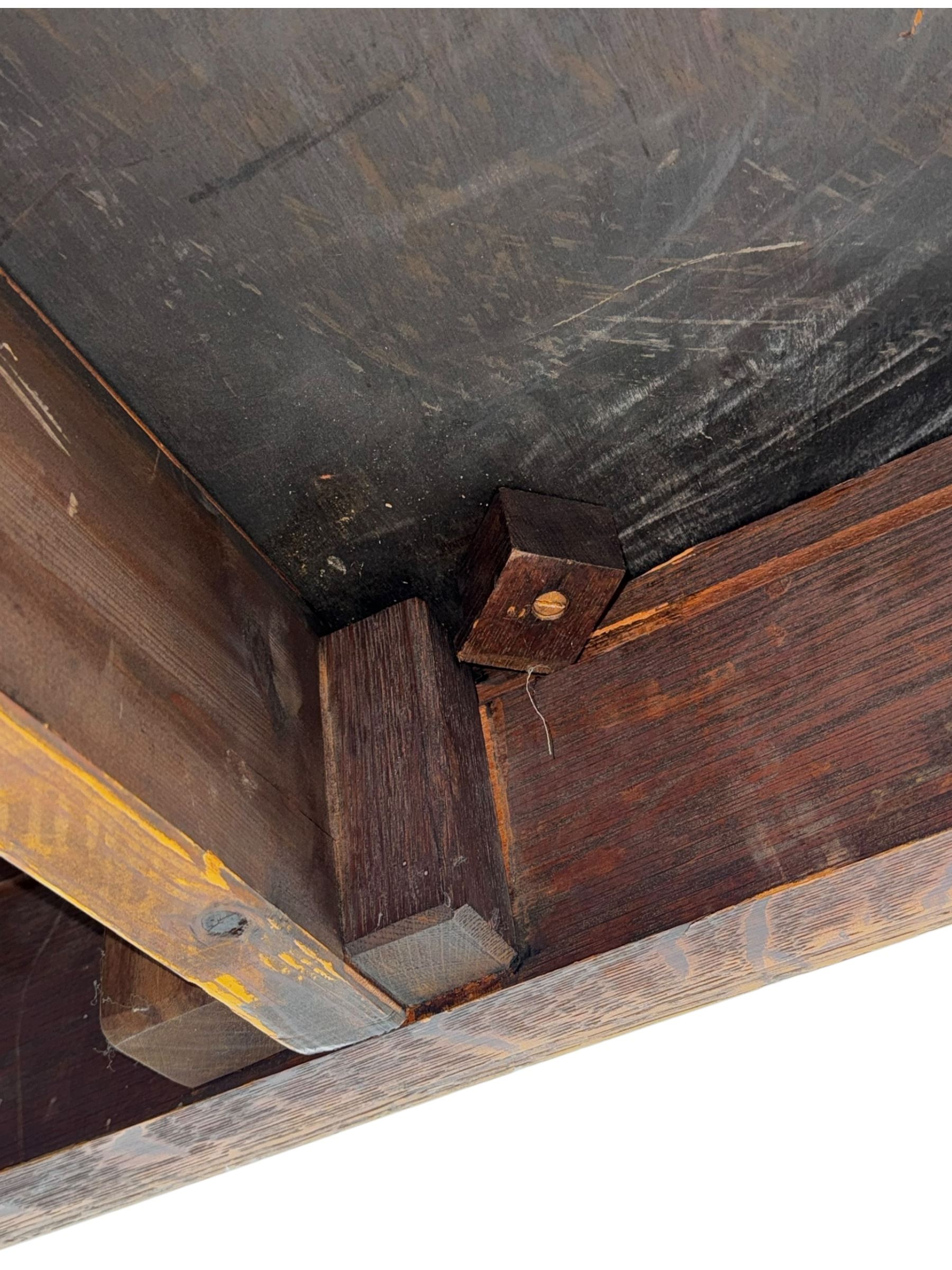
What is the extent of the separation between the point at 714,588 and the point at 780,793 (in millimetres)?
302

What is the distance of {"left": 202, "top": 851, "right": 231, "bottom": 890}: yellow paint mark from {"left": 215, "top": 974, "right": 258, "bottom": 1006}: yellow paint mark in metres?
0.13

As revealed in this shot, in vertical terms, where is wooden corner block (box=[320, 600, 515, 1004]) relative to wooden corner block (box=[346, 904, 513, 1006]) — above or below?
above

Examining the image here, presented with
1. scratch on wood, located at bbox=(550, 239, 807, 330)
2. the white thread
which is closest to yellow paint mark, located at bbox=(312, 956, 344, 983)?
the white thread

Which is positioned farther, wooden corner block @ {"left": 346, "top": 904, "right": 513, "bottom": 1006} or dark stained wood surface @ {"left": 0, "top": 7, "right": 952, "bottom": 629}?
wooden corner block @ {"left": 346, "top": 904, "right": 513, "bottom": 1006}

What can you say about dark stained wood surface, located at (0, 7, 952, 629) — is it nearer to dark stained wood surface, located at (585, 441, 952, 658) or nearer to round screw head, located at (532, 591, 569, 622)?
dark stained wood surface, located at (585, 441, 952, 658)

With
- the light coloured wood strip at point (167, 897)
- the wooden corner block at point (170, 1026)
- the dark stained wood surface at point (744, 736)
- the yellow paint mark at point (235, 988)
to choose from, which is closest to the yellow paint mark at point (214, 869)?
the light coloured wood strip at point (167, 897)

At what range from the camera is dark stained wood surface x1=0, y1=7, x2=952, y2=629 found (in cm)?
104

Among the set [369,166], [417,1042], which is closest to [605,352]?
[369,166]

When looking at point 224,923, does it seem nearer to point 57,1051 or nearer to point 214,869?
point 214,869

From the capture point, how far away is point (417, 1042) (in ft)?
4.33

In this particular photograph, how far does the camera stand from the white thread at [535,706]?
1.43 m

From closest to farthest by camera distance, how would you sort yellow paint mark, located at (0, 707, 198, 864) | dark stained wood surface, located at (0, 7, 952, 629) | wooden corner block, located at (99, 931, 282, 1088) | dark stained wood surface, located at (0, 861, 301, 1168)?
yellow paint mark, located at (0, 707, 198, 864) < dark stained wood surface, located at (0, 7, 952, 629) < wooden corner block, located at (99, 931, 282, 1088) < dark stained wood surface, located at (0, 861, 301, 1168)

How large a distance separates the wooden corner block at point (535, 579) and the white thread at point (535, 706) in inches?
1.2

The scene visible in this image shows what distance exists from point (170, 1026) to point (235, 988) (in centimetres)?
20
